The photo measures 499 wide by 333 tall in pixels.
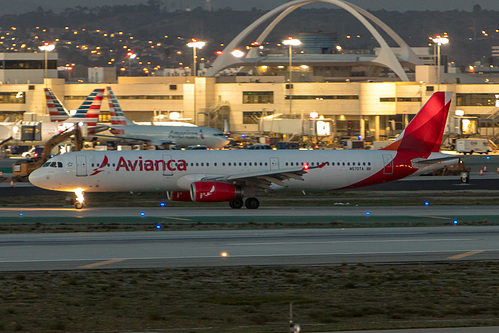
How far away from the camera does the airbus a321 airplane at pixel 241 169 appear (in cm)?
4672

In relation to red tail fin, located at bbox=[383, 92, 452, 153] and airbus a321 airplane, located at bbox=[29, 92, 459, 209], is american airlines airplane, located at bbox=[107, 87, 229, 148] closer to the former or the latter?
red tail fin, located at bbox=[383, 92, 452, 153]

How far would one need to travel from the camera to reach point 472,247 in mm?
32094

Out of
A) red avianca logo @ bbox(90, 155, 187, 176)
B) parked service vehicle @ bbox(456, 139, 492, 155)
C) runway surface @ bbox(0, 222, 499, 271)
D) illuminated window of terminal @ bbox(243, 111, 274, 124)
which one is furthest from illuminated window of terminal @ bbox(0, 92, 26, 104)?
runway surface @ bbox(0, 222, 499, 271)

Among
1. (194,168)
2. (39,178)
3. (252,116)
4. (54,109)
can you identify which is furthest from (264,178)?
(252,116)

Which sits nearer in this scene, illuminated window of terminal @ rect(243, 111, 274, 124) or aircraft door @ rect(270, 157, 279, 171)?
aircraft door @ rect(270, 157, 279, 171)

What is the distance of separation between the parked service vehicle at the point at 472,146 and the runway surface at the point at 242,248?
202ft

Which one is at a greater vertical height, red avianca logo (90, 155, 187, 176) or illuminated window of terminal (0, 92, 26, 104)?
illuminated window of terminal (0, 92, 26, 104)

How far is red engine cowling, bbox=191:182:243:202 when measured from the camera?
45719 mm

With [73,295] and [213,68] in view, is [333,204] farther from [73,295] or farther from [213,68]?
[213,68]

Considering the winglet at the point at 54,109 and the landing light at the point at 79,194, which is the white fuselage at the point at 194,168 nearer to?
the landing light at the point at 79,194

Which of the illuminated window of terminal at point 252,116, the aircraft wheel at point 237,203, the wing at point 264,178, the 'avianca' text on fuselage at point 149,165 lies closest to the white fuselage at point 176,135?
the illuminated window of terminal at point 252,116

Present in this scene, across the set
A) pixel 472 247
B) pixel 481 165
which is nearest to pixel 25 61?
pixel 481 165

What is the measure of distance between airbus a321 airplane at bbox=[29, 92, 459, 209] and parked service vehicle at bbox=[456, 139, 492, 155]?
46.2 meters

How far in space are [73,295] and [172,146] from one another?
259 feet
